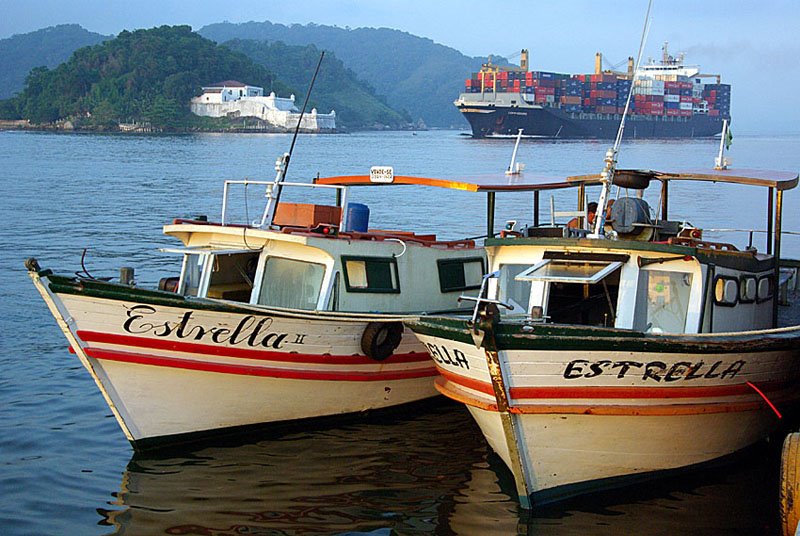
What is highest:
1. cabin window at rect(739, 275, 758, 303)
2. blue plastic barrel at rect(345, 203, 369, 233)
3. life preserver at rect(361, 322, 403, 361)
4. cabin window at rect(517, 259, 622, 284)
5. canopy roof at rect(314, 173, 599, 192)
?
canopy roof at rect(314, 173, 599, 192)

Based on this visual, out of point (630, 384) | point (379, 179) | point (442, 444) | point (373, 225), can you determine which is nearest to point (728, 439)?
point (630, 384)

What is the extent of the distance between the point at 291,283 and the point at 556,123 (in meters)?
122

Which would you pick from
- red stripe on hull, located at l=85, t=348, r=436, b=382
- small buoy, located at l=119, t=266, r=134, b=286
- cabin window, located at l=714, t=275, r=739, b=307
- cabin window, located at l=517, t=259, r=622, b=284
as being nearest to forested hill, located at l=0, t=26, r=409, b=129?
red stripe on hull, located at l=85, t=348, r=436, b=382

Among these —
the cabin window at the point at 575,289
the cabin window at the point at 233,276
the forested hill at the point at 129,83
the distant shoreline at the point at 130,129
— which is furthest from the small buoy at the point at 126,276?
the forested hill at the point at 129,83

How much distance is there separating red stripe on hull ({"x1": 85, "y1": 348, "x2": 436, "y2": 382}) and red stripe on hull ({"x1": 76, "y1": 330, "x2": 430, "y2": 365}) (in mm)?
131

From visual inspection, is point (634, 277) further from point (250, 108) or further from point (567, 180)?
point (250, 108)

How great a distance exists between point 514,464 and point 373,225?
80.8 ft

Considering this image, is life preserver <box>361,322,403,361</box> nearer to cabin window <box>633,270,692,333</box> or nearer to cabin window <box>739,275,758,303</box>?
cabin window <box>633,270,692,333</box>

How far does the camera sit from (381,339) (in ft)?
42.7

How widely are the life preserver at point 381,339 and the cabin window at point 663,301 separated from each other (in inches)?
128

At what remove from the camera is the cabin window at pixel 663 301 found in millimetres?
11383

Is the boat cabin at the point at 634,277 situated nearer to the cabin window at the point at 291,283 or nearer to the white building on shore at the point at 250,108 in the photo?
the cabin window at the point at 291,283

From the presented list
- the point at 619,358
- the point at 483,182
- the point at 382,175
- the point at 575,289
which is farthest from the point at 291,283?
the point at 619,358

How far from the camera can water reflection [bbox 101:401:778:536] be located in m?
10.7
